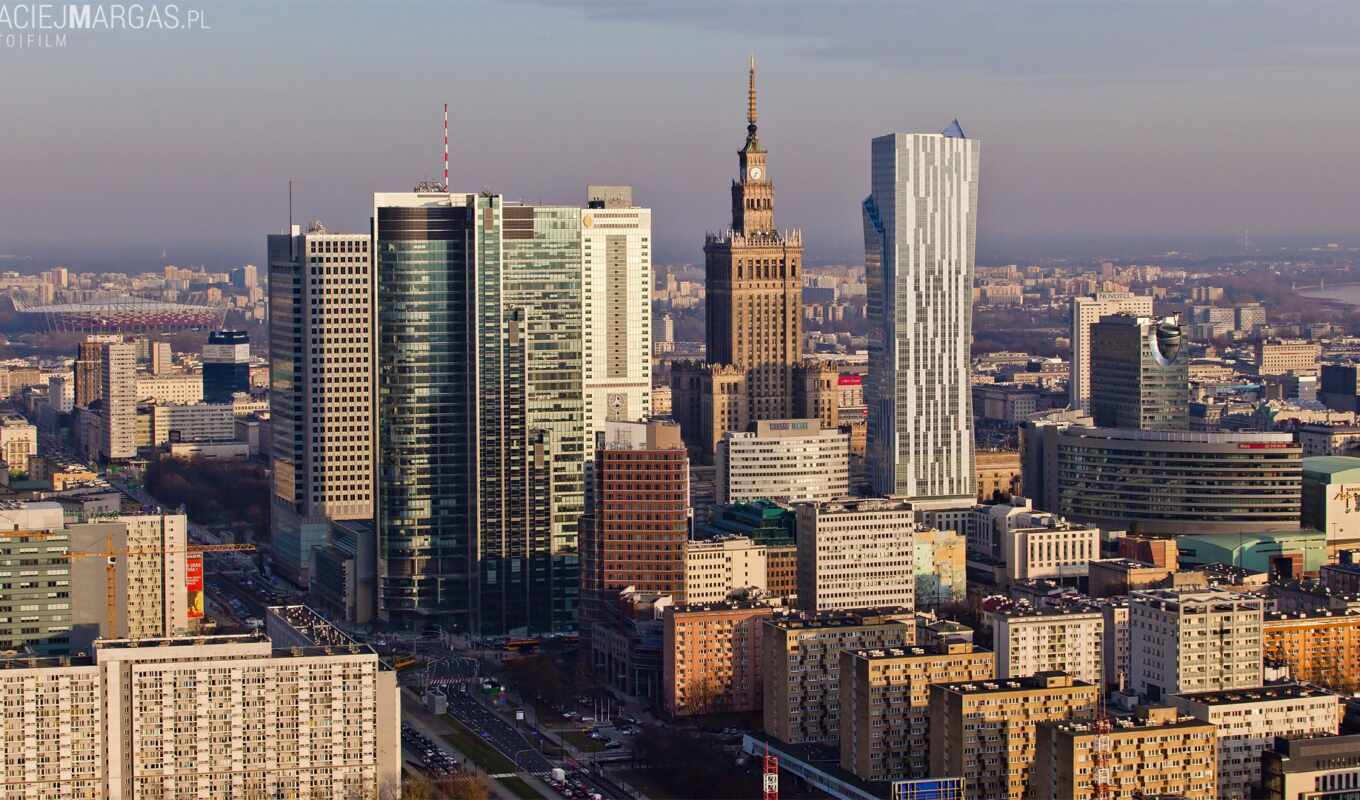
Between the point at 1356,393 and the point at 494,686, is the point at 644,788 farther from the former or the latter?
the point at 1356,393

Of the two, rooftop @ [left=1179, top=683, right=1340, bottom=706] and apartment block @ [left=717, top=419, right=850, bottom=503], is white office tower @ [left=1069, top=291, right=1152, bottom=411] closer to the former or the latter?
apartment block @ [left=717, top=419, right=850, bottom=503]

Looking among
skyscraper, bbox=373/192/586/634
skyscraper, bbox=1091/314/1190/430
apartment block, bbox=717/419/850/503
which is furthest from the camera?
skyscraper, bbox=1091/314/1190/430

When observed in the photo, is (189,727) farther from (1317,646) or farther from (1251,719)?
(1317,646)

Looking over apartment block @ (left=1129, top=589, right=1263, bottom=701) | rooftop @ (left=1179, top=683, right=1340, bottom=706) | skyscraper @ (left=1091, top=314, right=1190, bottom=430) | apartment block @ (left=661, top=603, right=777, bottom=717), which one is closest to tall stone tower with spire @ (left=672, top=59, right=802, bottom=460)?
skyscraper @ (left=1091, top=314, right=1190, bottom=430)

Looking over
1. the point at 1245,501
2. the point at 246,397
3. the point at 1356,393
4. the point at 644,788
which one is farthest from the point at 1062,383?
the point at 644,788

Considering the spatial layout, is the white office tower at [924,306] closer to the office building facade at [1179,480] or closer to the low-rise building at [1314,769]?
the office building facade at [1179,480]
